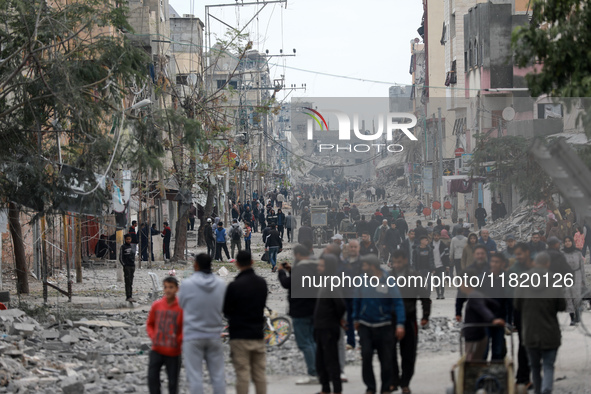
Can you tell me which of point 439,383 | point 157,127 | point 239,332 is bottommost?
point 439,383

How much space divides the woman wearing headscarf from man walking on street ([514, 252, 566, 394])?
16.2 ft

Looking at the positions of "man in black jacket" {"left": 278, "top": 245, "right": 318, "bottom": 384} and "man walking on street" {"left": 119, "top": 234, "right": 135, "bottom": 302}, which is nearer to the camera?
"man in black jacket" {"left": 278, "top": 245, "right": 318, "bottom": 384}

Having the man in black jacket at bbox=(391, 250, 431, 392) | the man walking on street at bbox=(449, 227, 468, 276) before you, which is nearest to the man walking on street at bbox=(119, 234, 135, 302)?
the man walking on street at bbox=(449, 227, 468, 276)

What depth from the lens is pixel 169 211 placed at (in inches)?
1976

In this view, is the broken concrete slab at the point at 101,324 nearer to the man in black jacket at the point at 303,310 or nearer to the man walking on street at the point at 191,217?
the man in black jacket at the point at 303,310

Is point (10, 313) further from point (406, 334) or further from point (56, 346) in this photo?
point (406, 334)

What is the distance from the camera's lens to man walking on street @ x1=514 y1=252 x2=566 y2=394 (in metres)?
8.55

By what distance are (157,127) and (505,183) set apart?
17.6 meters

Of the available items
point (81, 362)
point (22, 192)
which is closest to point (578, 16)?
point (81, 362)

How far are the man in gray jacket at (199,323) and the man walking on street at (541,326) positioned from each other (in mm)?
3012

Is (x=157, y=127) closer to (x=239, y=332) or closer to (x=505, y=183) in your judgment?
(x=239, y=332)

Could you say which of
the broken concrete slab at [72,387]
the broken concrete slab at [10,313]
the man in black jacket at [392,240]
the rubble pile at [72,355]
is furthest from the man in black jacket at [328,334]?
the man in black jacket at [392,240]

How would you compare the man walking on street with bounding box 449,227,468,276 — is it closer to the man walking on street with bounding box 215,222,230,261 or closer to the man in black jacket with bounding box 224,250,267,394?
the man in black jacket with bounding box 224,250,267,394

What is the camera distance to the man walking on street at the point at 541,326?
855 cm
